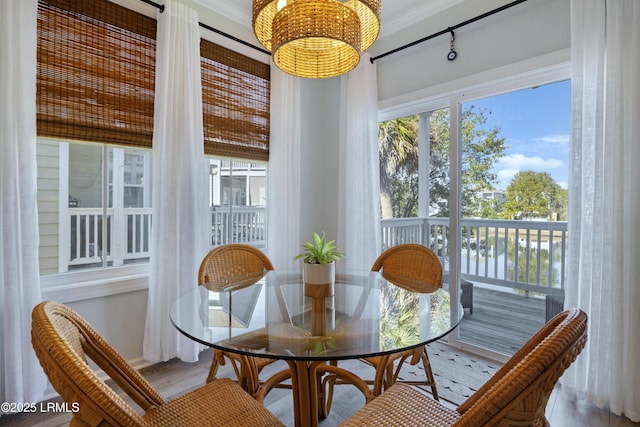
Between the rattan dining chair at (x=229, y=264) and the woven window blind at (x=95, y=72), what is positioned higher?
the woven window blind at (x=95, y=72)

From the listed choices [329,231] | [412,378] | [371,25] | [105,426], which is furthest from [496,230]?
[105,426]

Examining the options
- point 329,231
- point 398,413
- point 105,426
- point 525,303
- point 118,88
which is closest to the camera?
point 105,426

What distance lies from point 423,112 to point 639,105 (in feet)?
4.84

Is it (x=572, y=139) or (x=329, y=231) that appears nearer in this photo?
(x=572, y=139)

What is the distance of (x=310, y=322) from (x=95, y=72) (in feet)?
6.99

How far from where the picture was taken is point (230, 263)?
7.02 feet

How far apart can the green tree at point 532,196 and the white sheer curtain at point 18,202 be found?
322cm

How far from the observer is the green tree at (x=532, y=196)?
233 cm

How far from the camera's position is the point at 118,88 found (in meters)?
2.18

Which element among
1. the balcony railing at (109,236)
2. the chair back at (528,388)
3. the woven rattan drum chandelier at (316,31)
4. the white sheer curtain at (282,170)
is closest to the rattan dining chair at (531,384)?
the chair back at (528,388)

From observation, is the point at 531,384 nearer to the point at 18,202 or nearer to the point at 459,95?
the point at 18,202

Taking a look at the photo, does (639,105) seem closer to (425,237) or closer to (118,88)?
(425,237)

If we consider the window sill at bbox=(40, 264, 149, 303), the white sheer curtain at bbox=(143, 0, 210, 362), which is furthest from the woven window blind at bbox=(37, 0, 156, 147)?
Answer: the window sill at bbox=(40, 264, 149, 303)

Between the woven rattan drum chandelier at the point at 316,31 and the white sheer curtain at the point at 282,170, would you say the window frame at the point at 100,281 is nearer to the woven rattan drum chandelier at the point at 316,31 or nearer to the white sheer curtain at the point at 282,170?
the white sheer curtain at the point at 282,170
